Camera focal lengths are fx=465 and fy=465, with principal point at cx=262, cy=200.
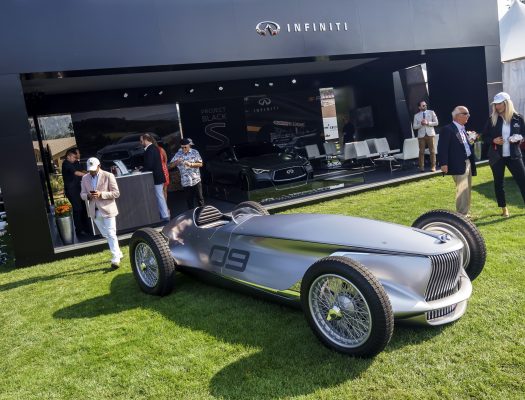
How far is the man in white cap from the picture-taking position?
627 cm

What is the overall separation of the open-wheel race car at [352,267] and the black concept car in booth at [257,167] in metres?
5.93

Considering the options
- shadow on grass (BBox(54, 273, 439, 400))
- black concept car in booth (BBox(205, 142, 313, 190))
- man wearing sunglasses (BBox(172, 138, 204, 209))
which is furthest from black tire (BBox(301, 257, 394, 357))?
black concept car in booth (BBox(205, 142, 313, 190))

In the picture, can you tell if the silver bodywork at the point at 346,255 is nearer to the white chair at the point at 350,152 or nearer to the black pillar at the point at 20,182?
the black pillar at the point at 20,182

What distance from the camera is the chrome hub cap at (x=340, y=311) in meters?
3.18

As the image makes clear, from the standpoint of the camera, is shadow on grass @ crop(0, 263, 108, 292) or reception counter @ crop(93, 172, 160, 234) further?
reception counter @ crop(93, 172, 160, 234)

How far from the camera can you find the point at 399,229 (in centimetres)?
375

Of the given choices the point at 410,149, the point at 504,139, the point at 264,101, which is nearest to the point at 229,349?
the point at 504,139

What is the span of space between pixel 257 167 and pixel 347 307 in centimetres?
763

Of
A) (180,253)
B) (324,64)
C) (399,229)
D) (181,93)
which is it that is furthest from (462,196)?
(181,93)

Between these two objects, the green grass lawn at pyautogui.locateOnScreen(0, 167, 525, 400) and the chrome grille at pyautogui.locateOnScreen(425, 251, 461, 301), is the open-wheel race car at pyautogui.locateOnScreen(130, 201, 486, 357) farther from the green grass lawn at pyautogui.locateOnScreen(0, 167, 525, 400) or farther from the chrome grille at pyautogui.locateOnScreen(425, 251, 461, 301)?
the green grass lawn at pyautogui.locateOnScreen(0, 167, 525, 400)

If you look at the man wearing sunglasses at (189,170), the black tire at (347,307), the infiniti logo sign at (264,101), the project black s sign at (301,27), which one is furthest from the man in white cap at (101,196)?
the infiniti logo sign at (264,101)

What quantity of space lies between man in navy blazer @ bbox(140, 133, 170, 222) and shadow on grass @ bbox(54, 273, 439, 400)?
365 cm

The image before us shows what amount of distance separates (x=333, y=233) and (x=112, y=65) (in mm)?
5644

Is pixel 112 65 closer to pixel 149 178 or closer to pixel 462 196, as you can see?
pixel 149 178
